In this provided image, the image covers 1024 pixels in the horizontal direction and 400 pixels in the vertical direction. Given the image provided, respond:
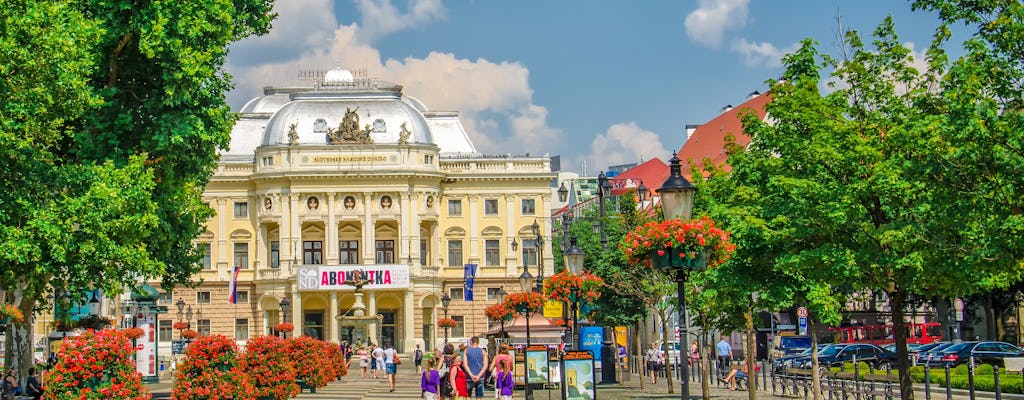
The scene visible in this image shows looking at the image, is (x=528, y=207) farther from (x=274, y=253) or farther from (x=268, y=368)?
(x=268, y=368)

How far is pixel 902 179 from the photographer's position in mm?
22250

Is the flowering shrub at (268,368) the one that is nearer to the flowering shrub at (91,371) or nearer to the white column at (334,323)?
the flowering shrub at (91,371)

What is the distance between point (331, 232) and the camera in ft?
278

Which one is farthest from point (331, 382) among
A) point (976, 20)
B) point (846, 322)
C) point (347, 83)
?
point (347, 83)

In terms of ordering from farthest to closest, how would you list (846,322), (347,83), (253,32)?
(347,83) → (846,322) → (253,32)

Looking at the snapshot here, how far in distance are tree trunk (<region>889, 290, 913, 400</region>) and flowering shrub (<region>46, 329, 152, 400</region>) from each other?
13.1 meters

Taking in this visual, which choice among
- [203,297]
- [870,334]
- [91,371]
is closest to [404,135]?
[203,297]

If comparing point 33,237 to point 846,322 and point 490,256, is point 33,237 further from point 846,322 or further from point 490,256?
point 490,256

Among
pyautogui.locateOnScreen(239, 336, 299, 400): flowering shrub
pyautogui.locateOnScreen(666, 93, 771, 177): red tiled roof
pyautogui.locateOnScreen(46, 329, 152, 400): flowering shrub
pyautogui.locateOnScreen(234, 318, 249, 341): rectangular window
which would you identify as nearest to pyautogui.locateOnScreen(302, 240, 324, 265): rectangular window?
pyautogui.locateOnScreen(234, 318, 249, 341): rectangular window

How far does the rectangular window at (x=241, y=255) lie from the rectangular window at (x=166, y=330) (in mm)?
5855

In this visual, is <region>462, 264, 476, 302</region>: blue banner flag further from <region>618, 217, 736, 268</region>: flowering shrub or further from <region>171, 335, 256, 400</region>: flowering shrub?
<region>618, 217, 736, 268</region>: flowering shrub

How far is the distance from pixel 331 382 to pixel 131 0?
66.4 feet

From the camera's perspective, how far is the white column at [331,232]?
84.6 m

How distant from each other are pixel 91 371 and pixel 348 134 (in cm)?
6439
